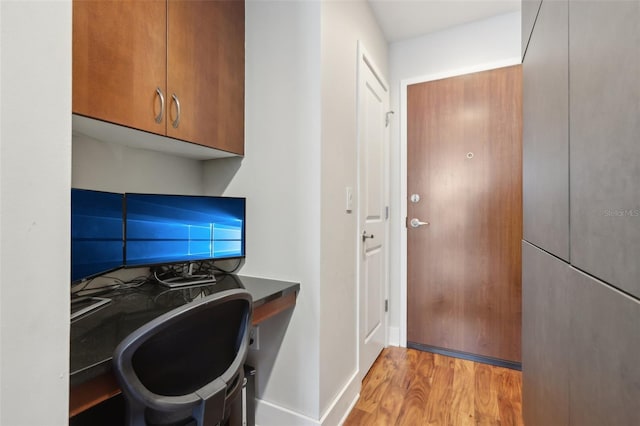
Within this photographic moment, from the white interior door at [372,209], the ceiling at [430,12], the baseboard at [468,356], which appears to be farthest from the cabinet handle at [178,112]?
the baseboard at [468,356]

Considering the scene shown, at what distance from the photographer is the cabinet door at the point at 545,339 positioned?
69 cm

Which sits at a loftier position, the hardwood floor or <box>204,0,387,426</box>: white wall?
<box>204,0,387,426</box>: white wall

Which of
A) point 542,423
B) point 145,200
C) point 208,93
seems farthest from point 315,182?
point 542,423

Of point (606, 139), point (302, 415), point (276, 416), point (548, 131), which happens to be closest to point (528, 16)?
point (548, 131)

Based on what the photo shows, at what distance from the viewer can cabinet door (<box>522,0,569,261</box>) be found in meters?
0.67

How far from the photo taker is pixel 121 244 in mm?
1202

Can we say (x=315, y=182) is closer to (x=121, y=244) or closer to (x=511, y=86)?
(x=121, y=244)

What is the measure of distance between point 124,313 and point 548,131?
143 cm

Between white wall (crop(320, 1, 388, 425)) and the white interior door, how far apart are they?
4.5 inches

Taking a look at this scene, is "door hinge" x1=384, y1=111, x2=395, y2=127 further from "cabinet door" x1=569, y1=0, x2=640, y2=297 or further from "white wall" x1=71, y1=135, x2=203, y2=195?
"cabinet door" x1=569, y1=0, x2=640, y2=297

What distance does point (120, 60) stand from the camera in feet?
3.28

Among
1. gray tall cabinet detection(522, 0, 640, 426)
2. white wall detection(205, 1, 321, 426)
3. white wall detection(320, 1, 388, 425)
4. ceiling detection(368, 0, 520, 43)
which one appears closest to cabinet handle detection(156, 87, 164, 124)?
white wall detection(205, 1, 321, 426)

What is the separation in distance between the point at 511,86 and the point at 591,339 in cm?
215

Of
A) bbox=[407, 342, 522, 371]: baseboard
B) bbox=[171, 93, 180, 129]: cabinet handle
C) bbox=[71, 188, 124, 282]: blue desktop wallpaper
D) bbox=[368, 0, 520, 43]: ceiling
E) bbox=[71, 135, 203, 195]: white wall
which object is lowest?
bbox=[407, 342, 522, 371]: baseboard
